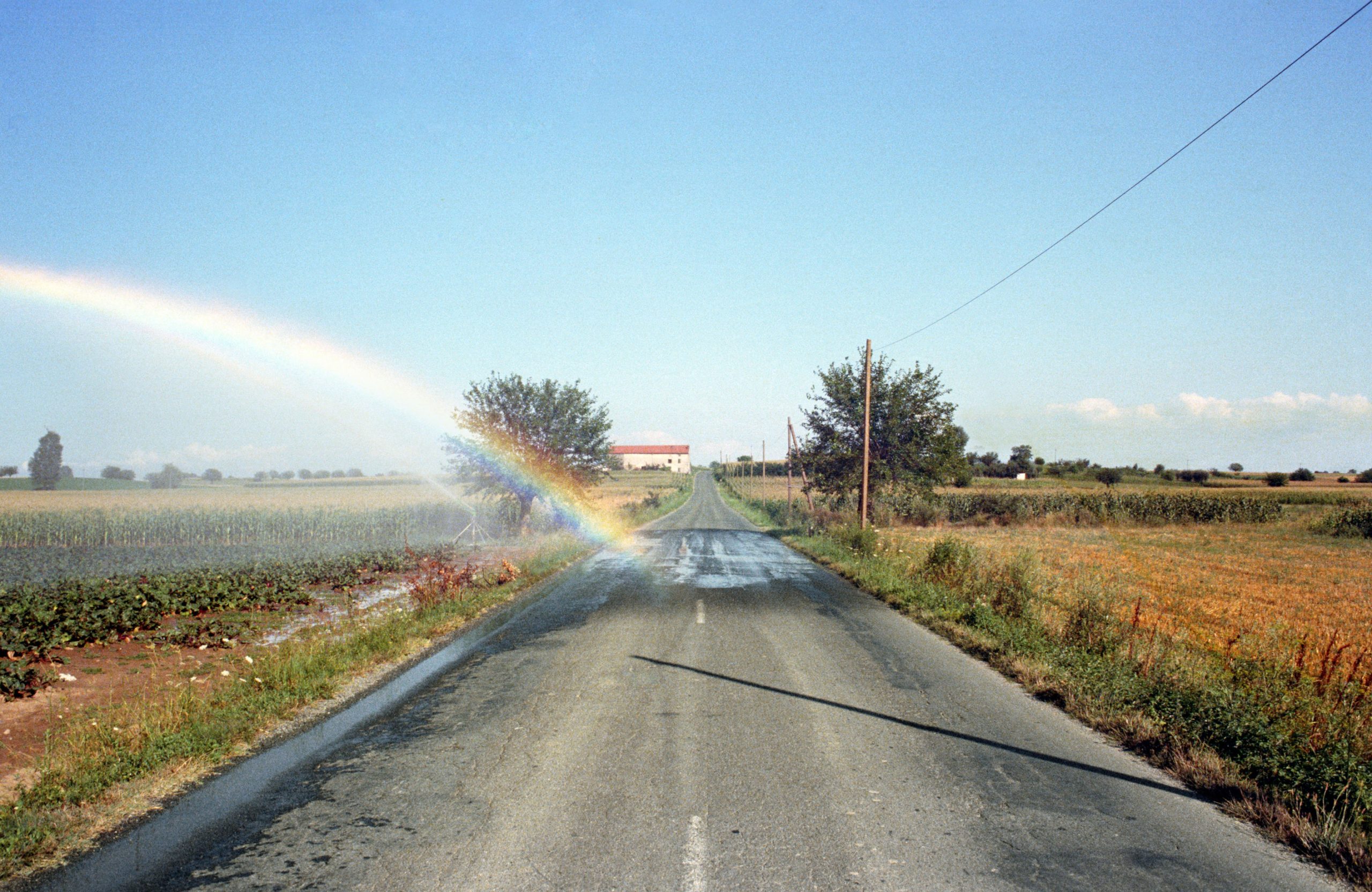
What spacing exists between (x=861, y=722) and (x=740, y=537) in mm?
25808

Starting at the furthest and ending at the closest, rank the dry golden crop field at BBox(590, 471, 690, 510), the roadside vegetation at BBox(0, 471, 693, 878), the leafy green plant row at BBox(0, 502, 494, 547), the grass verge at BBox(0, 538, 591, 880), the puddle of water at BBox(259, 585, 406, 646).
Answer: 1. the dry golden crop field at BBox(590, 471, 690, 510)
2. the leafy green plant row at BBox(0, 502, 494, 547)
3. the puddle of water at BBox(259, 585, 406, 646)
4. the roadside vegetation at BBox(0, 471, 693, 878)
5. the grass verge at BBox(0, 538, 591, 880)

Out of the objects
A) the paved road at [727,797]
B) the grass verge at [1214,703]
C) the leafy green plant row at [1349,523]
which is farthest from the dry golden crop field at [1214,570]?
the paved road at [727,797]

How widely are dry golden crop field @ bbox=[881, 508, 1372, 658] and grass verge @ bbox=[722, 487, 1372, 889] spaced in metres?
1.10

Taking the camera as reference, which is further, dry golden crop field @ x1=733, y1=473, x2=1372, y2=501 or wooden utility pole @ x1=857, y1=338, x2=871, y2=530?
dry golden crop field @ x1=733, y1=473, x2=1372, y2=501

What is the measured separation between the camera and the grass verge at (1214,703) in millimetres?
4715

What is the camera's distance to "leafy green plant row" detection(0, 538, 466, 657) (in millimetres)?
10125

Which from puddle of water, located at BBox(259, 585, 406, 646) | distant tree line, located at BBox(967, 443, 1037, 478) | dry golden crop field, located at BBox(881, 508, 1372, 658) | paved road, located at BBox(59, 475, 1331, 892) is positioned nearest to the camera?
paved road, located at BBox(59, 475, 1331, 892)

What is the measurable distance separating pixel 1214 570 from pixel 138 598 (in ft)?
87.8

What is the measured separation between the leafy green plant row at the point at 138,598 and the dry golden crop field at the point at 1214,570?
47.8ft

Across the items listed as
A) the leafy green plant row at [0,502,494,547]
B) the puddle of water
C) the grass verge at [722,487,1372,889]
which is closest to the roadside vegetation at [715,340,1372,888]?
the grass verge at [722,487,1372,889]

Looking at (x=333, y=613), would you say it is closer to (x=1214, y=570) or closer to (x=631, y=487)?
(x=1214, y=570)

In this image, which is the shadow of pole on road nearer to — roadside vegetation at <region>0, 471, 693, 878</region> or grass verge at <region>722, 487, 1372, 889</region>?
grass verge at <region>722, 487, 1372, 889</region>

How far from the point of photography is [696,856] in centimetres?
400

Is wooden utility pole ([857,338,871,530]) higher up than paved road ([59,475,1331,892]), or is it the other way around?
wooden utility pole ([857,338,871,530])
